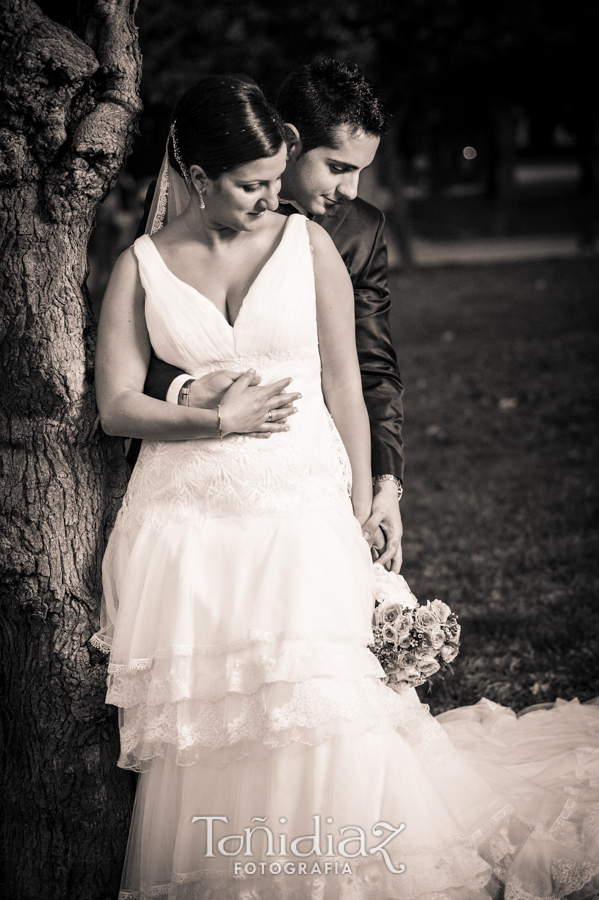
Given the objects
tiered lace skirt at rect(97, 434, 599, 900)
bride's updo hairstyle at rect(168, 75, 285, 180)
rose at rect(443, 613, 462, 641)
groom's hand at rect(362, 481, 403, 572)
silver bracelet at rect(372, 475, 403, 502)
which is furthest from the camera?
silver bracelet at rect(372, 475, 403, 502)

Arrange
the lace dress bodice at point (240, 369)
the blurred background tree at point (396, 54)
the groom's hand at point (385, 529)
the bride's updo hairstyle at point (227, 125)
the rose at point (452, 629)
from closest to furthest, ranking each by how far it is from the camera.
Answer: the bride's updo hairstyle at point (227, 125)
the lace dress bodice at point (240, 369)
the rose at point (452, 629)
the groom's hand at point (385, 529)
the blurred background tree at point (396, 54)

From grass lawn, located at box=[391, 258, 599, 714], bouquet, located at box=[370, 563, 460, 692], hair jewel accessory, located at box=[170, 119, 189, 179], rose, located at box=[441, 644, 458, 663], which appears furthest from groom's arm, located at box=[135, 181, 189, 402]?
grass lawn, located at box=[391, 258, 599, 714]

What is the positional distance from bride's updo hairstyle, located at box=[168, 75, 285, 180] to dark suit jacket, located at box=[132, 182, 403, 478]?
0.58m

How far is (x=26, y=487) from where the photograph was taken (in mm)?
2871

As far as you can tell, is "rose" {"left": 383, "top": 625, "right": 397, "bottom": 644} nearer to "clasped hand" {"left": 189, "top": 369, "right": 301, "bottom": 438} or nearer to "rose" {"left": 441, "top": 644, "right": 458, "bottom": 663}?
"rose" {"left": 441, "top": 644, "right": 458, "bottom": 663}


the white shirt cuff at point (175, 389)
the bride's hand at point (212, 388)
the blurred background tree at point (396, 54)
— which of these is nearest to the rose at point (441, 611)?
the bride's hand at point (212, 388)

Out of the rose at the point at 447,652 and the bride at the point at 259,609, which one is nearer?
the bride at the point at 259,609

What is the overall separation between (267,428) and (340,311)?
48cm

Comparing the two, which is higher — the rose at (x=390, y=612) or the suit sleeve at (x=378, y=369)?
the suit sleeve at (x=378, y=369)

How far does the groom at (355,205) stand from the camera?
10.4 feet

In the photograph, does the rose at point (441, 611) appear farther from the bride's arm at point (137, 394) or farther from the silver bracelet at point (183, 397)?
the silver bracelet at point (183, 397)

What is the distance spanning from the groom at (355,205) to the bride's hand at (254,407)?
579 mm

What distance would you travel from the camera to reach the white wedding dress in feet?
8.41

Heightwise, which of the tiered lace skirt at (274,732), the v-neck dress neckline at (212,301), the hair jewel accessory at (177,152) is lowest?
the tiered lace skirt at (274,732)
